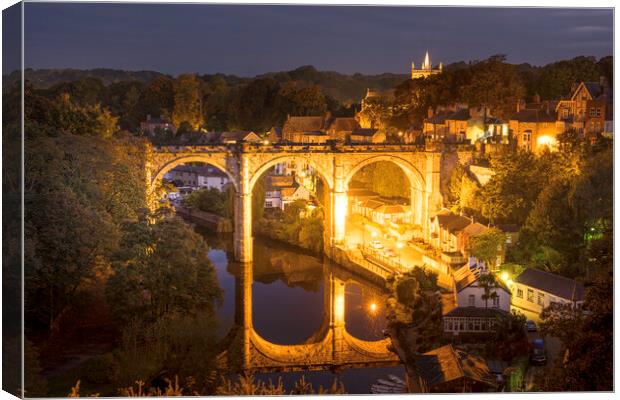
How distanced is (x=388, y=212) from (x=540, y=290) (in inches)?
491

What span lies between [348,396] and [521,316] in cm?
706

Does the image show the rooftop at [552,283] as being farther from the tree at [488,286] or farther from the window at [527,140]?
the window at [527,140]

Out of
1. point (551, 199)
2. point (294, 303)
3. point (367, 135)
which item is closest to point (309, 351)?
point (294, 303)

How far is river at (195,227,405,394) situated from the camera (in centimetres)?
1731

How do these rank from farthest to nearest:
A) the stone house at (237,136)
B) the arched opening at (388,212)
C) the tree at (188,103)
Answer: the tree at (188,103), the stone house at (237,136), the arched opening at (388,212)

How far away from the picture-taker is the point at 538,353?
15.8 m

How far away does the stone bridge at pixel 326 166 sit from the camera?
27797 millimetres

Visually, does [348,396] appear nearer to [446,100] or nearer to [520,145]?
[520,145]

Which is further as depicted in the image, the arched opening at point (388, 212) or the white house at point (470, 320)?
the arched opening at point (388, 212)

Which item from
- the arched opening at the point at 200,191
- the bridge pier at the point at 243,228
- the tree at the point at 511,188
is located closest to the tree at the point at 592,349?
the tree at the point at 511,188

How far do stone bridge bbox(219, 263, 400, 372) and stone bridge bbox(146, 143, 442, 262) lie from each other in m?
6.32

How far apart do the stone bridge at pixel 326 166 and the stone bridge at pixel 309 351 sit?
6.32 meters

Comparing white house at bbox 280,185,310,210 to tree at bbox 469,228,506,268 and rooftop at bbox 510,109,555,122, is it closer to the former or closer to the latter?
rooftop at bbox 510,109,555,122

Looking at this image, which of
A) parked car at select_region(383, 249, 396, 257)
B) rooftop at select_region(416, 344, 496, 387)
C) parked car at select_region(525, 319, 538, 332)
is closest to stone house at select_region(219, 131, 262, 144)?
parked car at select_region(383, 249, 396, 257)
